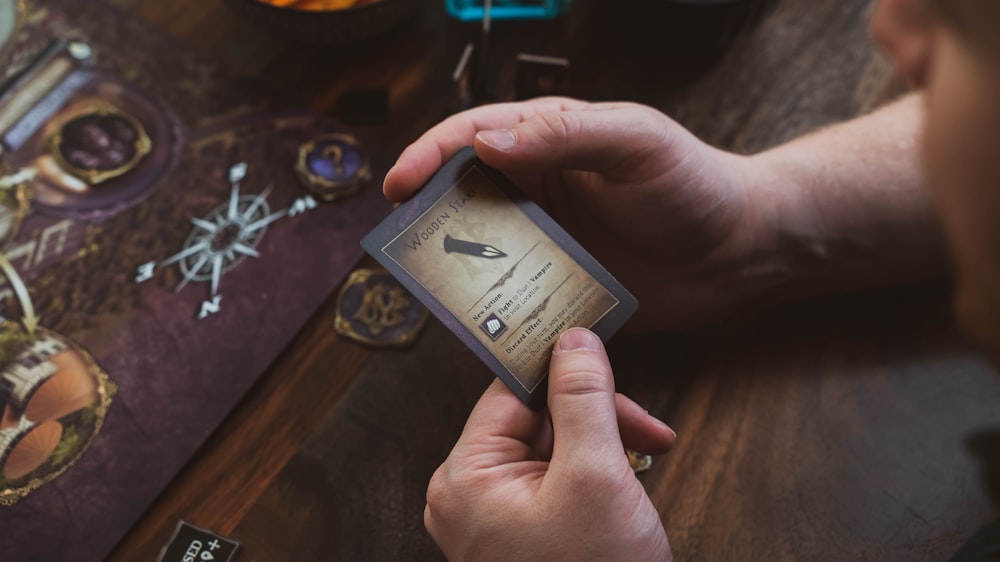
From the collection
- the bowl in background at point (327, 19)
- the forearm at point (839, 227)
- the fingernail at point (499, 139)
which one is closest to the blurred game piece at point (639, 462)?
the forearm at point (839, 227)

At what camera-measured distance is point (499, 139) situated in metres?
0.82

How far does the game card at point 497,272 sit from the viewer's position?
0.78m

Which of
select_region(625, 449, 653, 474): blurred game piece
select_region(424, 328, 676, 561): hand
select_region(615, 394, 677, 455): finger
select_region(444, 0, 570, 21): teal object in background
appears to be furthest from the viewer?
select_region(444, 0, 570, 21): teal object in background

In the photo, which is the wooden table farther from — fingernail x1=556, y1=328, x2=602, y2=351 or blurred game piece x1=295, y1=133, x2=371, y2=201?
fingernail x1=556, y1=328, x2=602, y2=351

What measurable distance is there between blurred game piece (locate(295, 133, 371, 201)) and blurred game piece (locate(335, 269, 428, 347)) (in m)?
0.13

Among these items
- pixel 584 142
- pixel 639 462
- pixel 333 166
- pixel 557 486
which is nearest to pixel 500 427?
pixel 557 486

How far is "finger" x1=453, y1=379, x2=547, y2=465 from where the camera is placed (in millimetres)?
768

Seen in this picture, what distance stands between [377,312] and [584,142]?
375 mm

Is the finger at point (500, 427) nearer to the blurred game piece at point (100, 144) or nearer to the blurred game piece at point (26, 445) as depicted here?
the blurred game piece at point (26, 445)

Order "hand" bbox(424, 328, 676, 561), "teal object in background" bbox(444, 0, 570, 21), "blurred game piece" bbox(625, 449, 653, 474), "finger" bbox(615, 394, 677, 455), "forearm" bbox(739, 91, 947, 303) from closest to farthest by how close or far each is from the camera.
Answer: "hand" bbox(424, 328, 676, 561), "finger" bbox(615, 394, 677, 455), "blurred game piece" bbox(625, 449, 653, 474), "forearm" bbox(739, 91, 947, 303), "teal object in background" bbox(444, 0, 570, 21)

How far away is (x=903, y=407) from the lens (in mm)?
965

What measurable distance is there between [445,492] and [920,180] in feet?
2.70

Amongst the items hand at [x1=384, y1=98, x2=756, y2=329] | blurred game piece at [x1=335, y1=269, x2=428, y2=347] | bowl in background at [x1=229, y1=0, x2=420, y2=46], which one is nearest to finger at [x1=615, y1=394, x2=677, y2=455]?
hand at [x1=384, y1=98, x2=756, y2=329]

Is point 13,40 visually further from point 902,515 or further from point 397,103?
point 902,515
